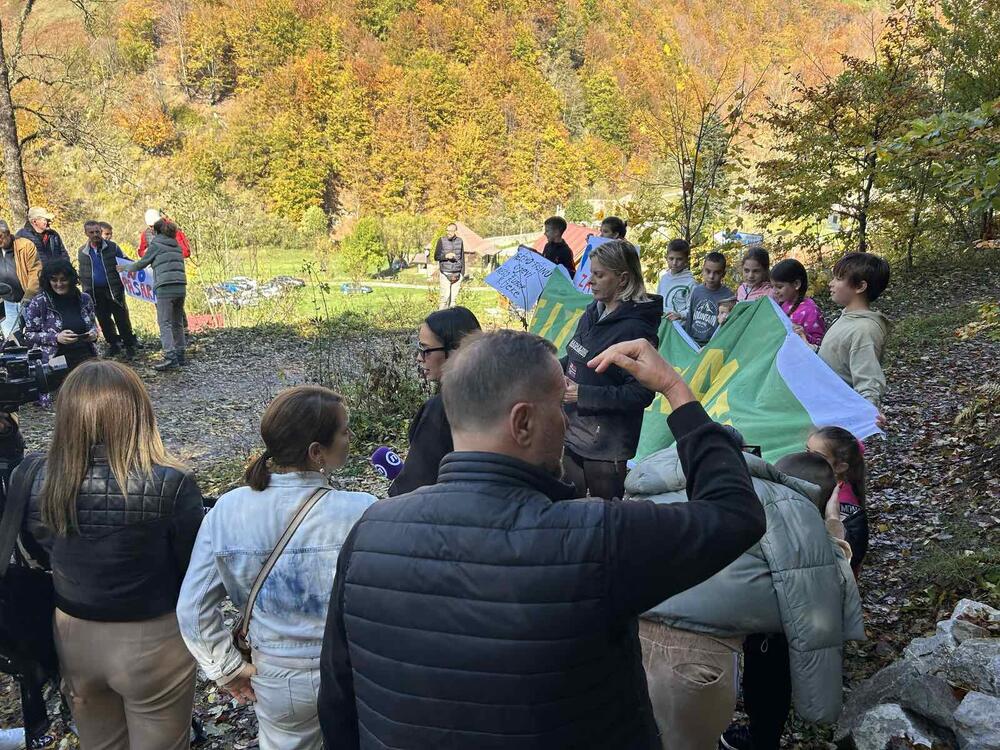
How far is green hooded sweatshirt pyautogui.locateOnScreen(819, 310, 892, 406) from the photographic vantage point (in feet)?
13.1

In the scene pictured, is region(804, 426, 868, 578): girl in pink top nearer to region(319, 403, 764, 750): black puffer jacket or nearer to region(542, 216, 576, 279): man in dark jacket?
region(319, 403, 764, 750): black puffer jacket

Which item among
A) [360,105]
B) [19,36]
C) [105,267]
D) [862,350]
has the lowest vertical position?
[862,350]

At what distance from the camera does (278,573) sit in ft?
7.74

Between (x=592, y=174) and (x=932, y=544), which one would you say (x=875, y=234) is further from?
(x=592, y=174)

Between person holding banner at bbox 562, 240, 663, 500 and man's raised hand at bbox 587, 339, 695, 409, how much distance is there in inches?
80.0

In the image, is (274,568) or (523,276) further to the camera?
(523,276)

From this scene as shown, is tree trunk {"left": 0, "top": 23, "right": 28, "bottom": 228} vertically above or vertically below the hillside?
below

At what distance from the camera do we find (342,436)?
256 cm

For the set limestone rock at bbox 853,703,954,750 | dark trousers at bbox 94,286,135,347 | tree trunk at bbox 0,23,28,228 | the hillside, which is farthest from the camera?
the hillside

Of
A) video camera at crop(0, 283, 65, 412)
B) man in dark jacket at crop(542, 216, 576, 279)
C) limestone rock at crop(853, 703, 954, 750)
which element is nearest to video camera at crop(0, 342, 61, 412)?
video camera at crop(0, 283, 65, 412)

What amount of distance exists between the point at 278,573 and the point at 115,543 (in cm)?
64

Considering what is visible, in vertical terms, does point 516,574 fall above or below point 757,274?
below

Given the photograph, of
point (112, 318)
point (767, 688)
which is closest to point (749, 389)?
point (767, 688)

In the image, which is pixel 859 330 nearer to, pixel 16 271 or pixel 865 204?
pixel 16 271
